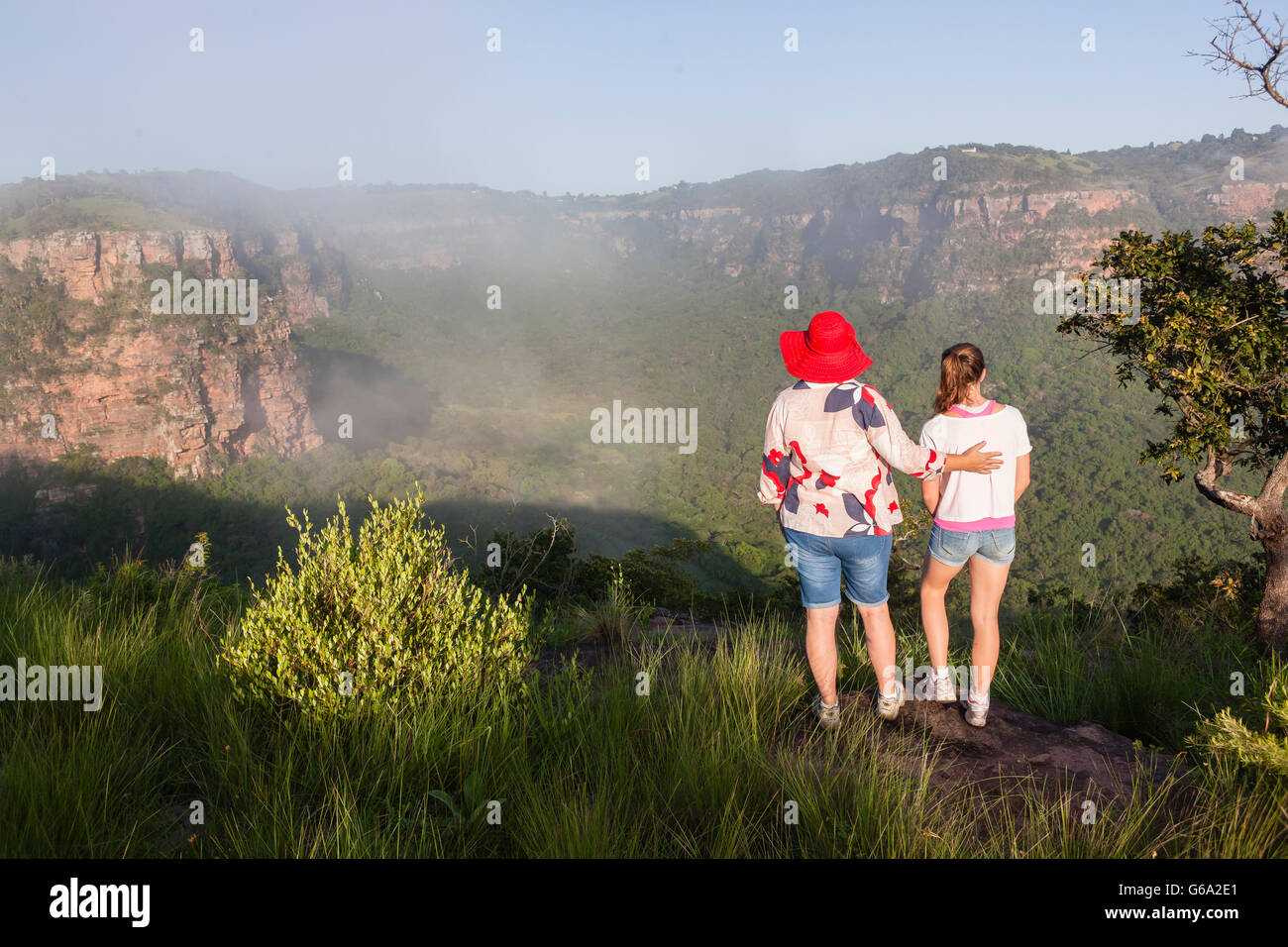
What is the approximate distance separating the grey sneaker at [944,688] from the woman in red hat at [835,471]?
0.38 meters

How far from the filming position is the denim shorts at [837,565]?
3.34 metres

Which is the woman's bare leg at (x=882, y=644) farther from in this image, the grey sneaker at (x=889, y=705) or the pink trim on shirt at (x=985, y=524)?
the pink trim on shirt at (x=985, y=524)

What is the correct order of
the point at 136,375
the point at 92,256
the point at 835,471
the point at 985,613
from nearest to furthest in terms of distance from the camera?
the point at 835,471 < the point at 985,613 < the point at 136,375 < the point at 92,256

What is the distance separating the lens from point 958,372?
3.36 m

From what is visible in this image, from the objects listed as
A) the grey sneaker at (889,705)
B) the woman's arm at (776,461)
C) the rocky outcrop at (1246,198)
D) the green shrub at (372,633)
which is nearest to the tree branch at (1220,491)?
the grey sneaker at (889,705)

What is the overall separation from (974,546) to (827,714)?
1085 millimetres

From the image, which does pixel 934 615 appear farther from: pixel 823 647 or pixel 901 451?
pixel 901 451

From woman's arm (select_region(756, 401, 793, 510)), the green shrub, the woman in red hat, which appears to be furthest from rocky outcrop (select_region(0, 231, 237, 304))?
the woman in red hat

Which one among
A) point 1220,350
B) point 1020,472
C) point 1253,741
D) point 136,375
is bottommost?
point 1253,741

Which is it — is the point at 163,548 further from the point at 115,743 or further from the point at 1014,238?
the point at 1014,238

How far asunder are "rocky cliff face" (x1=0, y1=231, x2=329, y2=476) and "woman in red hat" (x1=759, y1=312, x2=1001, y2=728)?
231ft

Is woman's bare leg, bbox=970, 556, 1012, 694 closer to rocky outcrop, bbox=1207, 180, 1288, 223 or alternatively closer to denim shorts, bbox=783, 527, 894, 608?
denim shorts, bbox=783, 527, 894, 608

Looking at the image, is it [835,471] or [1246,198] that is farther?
[1246,198]

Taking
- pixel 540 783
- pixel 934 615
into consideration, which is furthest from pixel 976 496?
pixel 540 783
